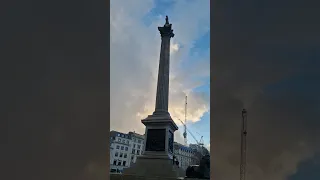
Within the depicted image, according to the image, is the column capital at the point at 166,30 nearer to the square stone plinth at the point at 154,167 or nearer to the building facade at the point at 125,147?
the square stone plinth at the point at 154,167

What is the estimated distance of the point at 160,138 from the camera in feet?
29.3

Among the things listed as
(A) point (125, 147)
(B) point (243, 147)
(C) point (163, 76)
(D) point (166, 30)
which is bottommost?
(A) point (125, 147)

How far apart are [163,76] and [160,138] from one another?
76.6 inches

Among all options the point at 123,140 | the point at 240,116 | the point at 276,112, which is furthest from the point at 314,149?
the point at 123,140

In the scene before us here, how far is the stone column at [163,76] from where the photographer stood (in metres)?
9.35

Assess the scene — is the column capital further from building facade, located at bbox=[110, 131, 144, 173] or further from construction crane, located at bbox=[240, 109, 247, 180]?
building facade, located at bbox=[110, 131, 144, 173]

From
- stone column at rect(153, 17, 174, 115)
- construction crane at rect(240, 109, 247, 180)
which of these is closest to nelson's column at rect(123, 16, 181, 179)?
stone column at rect(153, 17, 174, 115)

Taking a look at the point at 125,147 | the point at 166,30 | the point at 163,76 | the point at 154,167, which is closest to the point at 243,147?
the point at 154,167

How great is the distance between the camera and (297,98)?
6.23 feet

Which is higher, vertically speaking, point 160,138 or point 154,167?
point 160,138

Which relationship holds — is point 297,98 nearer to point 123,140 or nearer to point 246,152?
point 246,152

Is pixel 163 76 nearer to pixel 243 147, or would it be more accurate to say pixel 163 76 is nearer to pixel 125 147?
pixel 243 147

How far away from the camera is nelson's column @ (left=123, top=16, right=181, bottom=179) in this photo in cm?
832
